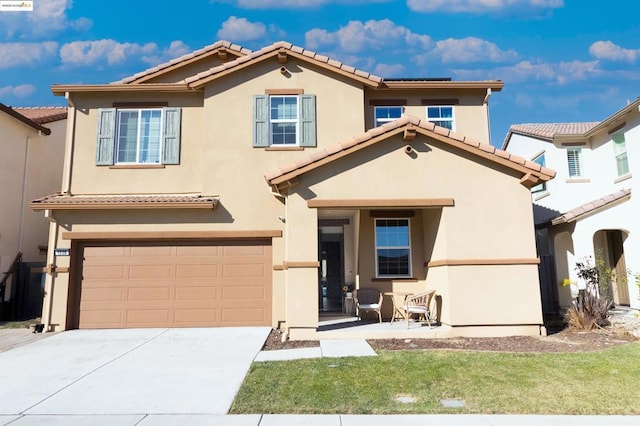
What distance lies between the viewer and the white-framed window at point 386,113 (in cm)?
1377

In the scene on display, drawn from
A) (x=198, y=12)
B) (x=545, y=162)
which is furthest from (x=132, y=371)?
(x=198, y=12)

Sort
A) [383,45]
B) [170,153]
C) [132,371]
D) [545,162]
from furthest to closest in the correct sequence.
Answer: [383,45], [545,162], [170,153], [132,371]

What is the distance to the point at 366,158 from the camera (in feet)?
35.2

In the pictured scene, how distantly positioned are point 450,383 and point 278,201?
23.8 ft

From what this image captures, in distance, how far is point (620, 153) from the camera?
1430 centimetres

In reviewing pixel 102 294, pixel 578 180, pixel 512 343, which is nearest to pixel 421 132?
pixel 512 343

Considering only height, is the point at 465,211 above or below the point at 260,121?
below

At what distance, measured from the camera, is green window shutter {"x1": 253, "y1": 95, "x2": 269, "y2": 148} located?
12712 millimetres

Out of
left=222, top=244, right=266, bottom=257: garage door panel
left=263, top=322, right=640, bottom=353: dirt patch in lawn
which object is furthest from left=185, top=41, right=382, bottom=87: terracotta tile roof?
left=263, top=322, right=640, bottom=353: dirt patch in lawn

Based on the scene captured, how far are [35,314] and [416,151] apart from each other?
13.5 metres

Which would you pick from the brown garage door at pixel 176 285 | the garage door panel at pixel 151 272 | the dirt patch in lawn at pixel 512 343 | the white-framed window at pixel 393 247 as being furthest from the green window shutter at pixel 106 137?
the white-framed window at pixel 393 247

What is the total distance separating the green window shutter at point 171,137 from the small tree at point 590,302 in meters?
11.6

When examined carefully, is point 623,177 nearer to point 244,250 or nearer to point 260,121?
point 260,121

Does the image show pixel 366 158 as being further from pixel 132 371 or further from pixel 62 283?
pixel 62 283
